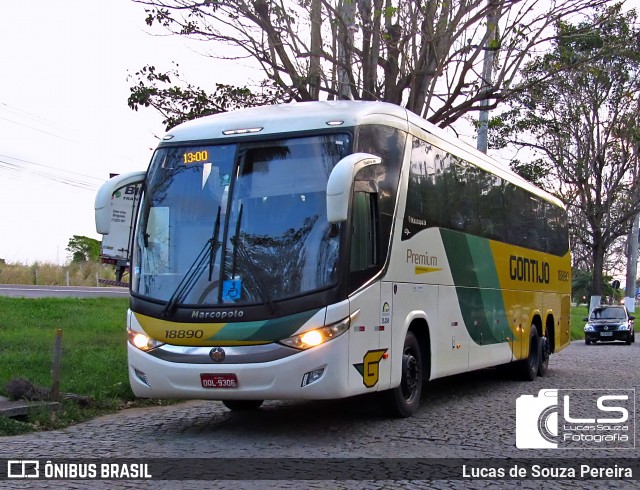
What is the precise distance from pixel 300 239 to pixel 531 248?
820cm

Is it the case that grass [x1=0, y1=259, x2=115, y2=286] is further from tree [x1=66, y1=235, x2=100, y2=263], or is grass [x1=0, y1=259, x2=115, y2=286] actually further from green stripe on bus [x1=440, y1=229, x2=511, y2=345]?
green stripe on bus [x1=440, y1=229, x2=511, y2=345]

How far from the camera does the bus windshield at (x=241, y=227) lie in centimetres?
820

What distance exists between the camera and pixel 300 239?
8266 millimetres

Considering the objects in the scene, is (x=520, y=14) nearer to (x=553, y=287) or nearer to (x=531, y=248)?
(x=531, y=248)

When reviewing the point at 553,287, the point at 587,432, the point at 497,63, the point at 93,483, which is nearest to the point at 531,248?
the point at 553,287

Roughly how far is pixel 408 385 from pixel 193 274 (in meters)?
2.99

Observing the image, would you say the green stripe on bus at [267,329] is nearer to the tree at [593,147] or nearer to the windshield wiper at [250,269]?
the windshield wiper at [250,269]

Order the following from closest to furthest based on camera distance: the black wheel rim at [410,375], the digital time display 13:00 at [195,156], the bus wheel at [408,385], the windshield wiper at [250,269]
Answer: the windshield wiper at [250,269] < the digital time display 13:00 at [195,156] < the bus wheel at [408,385] < the black wheel rim at [410,375]

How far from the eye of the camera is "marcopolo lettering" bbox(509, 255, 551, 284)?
46.2ft

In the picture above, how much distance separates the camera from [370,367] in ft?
28.0

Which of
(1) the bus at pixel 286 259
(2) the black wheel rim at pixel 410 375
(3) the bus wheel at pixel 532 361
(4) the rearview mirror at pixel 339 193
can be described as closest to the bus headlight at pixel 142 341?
(1) the bus at pixel 286 259

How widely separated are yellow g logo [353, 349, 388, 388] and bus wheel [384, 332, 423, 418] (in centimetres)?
75

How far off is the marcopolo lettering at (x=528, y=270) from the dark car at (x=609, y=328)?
1643cm

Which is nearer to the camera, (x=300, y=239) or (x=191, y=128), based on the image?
(x=300, y=239)
